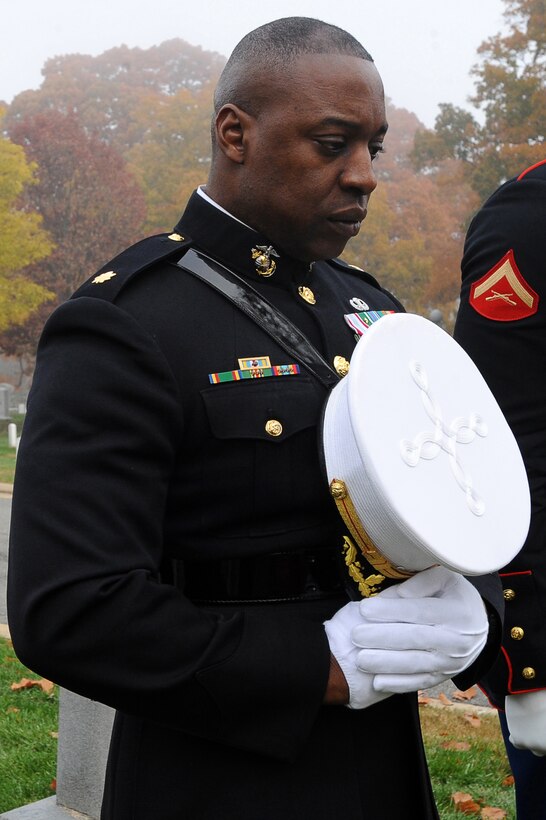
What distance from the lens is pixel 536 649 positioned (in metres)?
2.37

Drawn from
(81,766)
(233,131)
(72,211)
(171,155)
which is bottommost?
(81,766)

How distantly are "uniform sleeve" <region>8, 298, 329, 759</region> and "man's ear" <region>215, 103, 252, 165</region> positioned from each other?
40 centimetres

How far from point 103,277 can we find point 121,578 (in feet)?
1.84

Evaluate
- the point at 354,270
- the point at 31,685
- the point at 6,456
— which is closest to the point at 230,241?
the point at 354,270

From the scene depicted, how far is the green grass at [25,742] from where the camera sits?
13.9 feet

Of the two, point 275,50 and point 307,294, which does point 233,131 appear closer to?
point 275,50

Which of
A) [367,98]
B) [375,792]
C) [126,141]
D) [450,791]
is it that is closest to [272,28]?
[367,98]

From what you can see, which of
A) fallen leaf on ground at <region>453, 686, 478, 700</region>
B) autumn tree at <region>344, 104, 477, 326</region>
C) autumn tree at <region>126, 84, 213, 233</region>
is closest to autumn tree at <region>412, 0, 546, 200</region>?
autumn tree at <region>344, 104, 477, 326</region>

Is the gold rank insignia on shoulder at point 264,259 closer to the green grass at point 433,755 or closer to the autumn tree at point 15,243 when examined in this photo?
the green grass at point 433,755

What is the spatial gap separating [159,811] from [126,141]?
64.6 metres

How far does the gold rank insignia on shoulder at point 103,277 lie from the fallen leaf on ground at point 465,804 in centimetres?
286

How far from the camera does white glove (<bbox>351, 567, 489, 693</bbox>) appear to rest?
1.70m

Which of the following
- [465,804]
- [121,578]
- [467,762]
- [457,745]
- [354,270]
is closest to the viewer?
[121,578]

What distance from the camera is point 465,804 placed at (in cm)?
396
